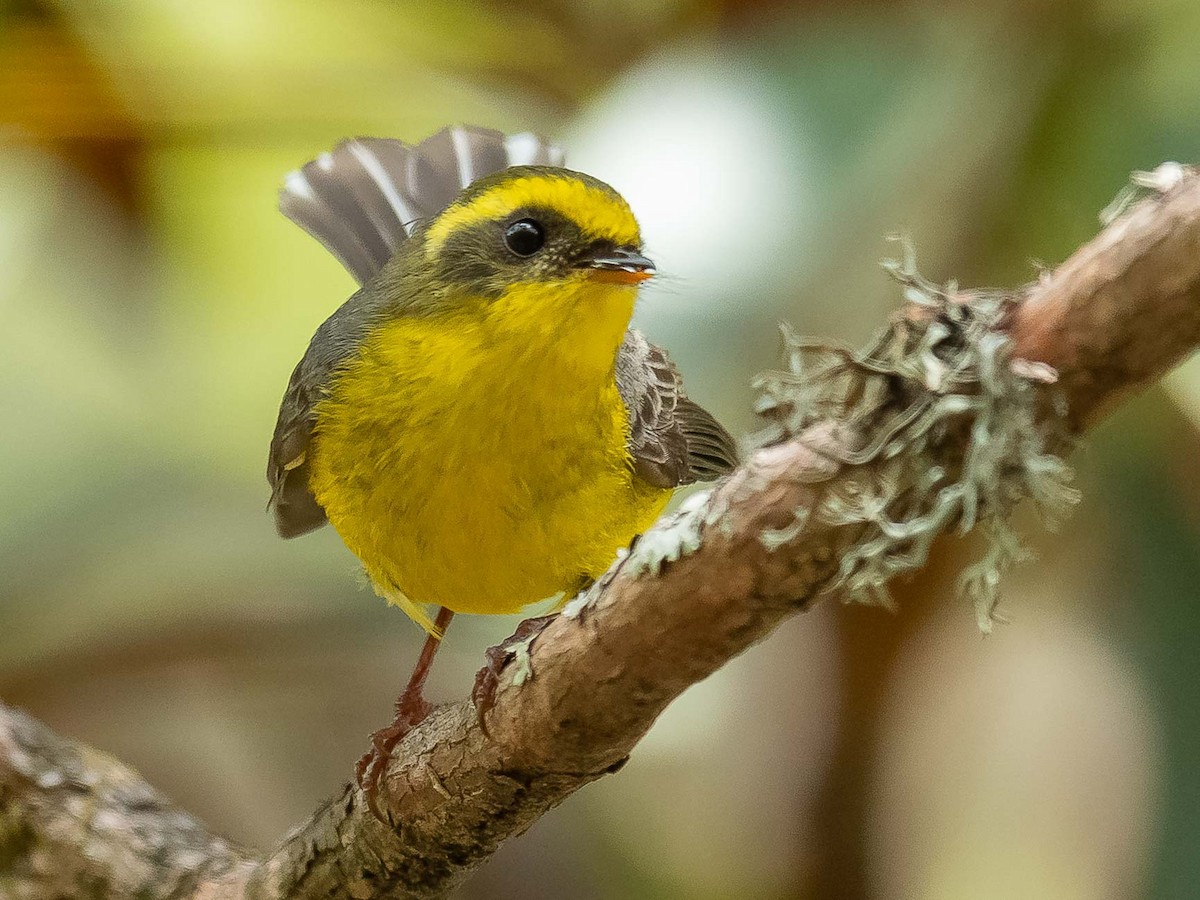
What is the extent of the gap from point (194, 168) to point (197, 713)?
71.2 inches

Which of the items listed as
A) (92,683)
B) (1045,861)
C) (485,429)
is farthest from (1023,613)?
(92,683)

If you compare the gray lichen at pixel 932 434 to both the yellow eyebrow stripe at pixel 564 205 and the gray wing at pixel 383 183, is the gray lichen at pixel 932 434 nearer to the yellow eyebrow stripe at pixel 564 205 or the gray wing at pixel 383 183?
the yellow eyebrow stripe at pixel 564 205

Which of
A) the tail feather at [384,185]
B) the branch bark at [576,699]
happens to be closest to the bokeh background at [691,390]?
the tail feather at [384,185]

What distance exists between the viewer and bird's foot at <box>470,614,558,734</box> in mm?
2078

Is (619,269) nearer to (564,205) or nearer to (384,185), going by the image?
(564,205)

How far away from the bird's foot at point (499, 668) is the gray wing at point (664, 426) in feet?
1.82

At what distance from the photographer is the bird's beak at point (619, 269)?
2395 mm

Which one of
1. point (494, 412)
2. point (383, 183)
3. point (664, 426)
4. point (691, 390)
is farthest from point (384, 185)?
point (494, 412)

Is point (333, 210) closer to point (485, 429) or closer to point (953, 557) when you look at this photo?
point (485, 429)

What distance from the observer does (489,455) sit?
8.05 feet

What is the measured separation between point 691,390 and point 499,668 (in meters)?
1.60

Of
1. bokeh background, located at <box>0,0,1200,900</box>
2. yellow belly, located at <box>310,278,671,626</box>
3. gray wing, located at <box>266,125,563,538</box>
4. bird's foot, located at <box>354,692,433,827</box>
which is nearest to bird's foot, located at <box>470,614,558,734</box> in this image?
yellow belly, located at <box>310,278,671,626</box>

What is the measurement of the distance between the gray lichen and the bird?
102 centimetres

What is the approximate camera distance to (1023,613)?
155 inches
